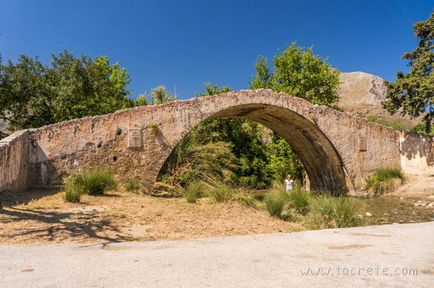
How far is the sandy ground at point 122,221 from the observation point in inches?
164

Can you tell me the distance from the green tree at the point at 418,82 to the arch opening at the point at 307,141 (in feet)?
12.1

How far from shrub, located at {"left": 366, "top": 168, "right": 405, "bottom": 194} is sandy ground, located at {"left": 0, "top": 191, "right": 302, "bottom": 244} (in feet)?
24.6

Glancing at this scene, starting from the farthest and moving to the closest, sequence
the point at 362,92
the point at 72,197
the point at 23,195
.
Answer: the point at 362,92, the point at 23,195, the point at 72,197

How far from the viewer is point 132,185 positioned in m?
8.88

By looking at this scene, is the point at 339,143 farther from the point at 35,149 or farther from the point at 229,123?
the point at 35,149

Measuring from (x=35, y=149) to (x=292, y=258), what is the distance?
768 centimetres

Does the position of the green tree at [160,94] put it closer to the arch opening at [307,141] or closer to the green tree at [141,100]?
the green tree at [141,100]

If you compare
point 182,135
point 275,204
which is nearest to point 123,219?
point 275,204

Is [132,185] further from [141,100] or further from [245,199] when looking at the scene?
[141,100]

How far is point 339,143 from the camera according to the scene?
12672mm

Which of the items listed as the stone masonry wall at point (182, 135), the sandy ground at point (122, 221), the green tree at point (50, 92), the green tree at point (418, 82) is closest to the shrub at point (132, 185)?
the stone masonry wall at point (182, 135)

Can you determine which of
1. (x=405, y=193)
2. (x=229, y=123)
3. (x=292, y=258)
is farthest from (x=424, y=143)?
(x=292, y=258)

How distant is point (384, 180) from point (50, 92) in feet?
46.9

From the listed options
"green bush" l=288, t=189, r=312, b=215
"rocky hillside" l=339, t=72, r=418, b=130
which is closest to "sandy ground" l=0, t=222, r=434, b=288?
"green bush" l=288, t=189, r=312, b=215
